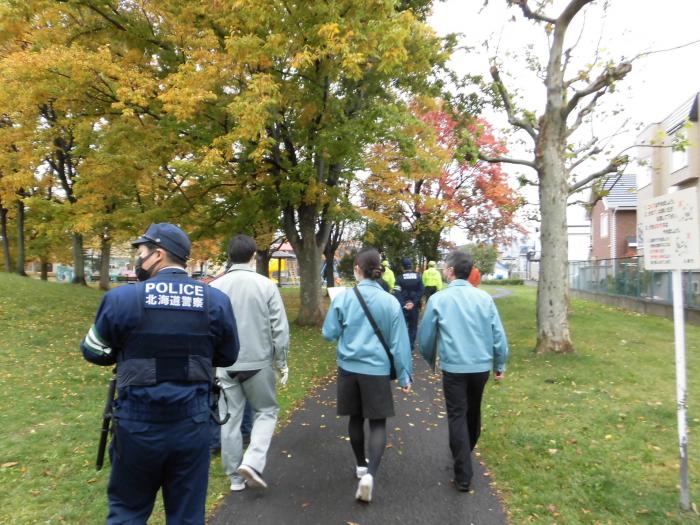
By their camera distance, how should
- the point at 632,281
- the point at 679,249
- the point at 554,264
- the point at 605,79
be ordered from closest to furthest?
the point at 679,249
the point at 605,79
the point at 554,264
the point at 632,281

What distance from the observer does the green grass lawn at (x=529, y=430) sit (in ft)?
12.9

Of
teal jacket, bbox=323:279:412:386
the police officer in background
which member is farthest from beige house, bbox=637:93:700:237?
the police officer in background

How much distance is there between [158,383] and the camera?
248cm

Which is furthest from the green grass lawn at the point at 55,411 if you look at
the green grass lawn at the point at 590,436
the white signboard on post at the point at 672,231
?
the white signboard on post at the point at 672,231

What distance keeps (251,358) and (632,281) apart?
726 inches

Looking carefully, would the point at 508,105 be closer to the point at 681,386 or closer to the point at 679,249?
the point at 679,249

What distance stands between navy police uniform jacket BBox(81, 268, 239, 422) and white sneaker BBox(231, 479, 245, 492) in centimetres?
185

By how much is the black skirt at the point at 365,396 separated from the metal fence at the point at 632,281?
459 inches

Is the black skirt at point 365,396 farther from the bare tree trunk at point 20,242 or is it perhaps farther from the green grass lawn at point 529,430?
the bare tree trunk at point 20,242

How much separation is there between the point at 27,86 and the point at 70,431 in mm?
7861

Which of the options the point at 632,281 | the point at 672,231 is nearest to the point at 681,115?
the point at 632,281

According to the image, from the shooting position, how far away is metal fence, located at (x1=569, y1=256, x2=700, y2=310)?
48.1 feet

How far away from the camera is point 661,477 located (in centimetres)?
442

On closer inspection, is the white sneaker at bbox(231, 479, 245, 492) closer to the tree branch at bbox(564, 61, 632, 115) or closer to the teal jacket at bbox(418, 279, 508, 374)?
the teal jacket at bbox(418, 279, 508, 374)
